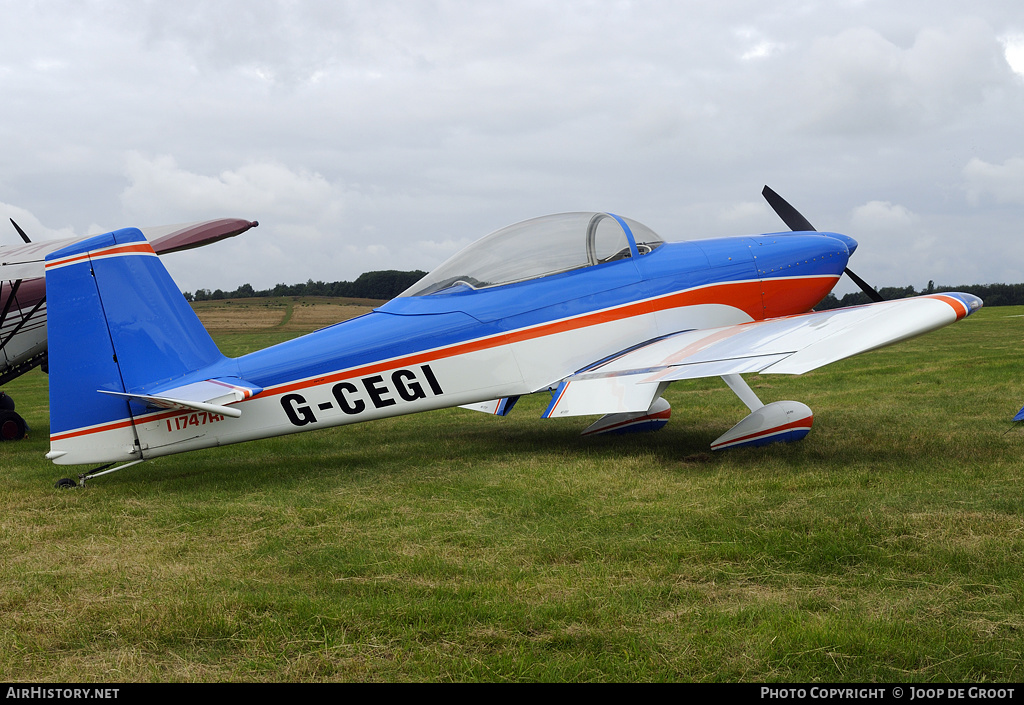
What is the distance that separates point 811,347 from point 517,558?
319cm

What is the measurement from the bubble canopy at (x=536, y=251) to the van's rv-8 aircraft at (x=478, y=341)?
2cm

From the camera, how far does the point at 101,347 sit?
18.8 feet

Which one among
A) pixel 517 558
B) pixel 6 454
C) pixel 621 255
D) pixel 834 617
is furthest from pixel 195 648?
pixel 6 454

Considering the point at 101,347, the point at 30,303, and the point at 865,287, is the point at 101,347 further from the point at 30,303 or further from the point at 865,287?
the point at 865,287

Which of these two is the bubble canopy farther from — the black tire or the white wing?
the black tire

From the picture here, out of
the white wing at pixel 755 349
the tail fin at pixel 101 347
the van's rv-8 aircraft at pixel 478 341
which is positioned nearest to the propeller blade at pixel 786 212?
the van's rv-8 aircraft at pixel 478 341

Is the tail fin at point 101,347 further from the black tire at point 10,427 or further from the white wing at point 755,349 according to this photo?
the black tire at point 10,427

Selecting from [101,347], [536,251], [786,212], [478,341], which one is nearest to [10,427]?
[101,347]

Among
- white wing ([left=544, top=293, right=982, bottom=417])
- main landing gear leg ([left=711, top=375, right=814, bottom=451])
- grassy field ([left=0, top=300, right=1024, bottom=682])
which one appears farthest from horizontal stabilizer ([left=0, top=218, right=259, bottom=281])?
main landing gear leg ([left=711, top=375, right=814, bottom=451])

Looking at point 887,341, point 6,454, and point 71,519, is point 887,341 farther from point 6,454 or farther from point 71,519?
point 6,454

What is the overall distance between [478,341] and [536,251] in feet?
3.55

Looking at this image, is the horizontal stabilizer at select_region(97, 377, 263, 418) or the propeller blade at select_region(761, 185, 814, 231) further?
the propeller blade at select_region(761, 185, 814, 231)

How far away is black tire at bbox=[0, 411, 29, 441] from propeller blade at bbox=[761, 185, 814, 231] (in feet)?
34.1

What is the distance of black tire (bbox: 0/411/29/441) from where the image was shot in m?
10.0
